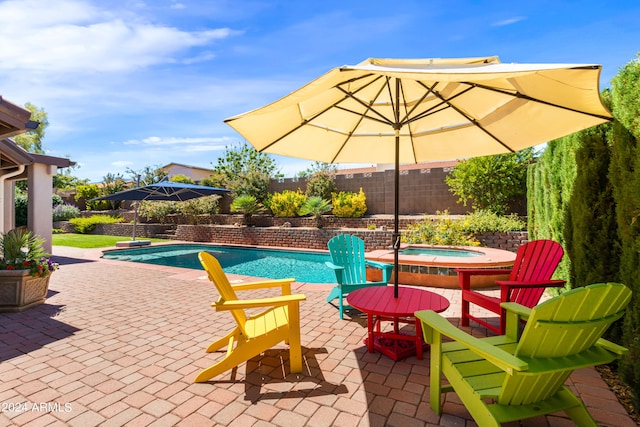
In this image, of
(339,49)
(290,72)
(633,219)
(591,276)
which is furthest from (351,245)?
(290,72)

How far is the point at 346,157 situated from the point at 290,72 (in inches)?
237

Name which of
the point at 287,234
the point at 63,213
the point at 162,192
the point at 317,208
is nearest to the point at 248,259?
the point at 287,234

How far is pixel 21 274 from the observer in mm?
4184

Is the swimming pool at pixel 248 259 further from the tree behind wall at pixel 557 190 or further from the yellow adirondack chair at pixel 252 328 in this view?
the yellow adirondack chair at pixel 252 328

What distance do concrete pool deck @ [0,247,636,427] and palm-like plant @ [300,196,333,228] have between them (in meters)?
8.70

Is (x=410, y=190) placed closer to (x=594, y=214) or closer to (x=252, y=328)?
(x=594, y=214)

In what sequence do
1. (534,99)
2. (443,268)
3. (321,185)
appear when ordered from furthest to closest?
(321,185) < (443,268) < (534,99)

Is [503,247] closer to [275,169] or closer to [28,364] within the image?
[28,364]

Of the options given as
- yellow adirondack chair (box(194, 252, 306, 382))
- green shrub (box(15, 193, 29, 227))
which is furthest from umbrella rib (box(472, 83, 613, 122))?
green shrub (box(15, 193, 29, 227))

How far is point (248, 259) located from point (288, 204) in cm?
388

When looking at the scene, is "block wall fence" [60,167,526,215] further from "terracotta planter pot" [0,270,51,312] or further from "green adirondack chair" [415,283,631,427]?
"terracotta planter pot" [0,270,51,312]

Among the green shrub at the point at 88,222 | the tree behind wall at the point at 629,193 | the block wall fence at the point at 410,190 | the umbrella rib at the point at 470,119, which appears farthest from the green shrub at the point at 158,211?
the tree behind wall at the point at 629,193

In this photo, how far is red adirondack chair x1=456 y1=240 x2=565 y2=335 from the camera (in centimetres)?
302

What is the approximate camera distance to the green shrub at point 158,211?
16.7 metres
